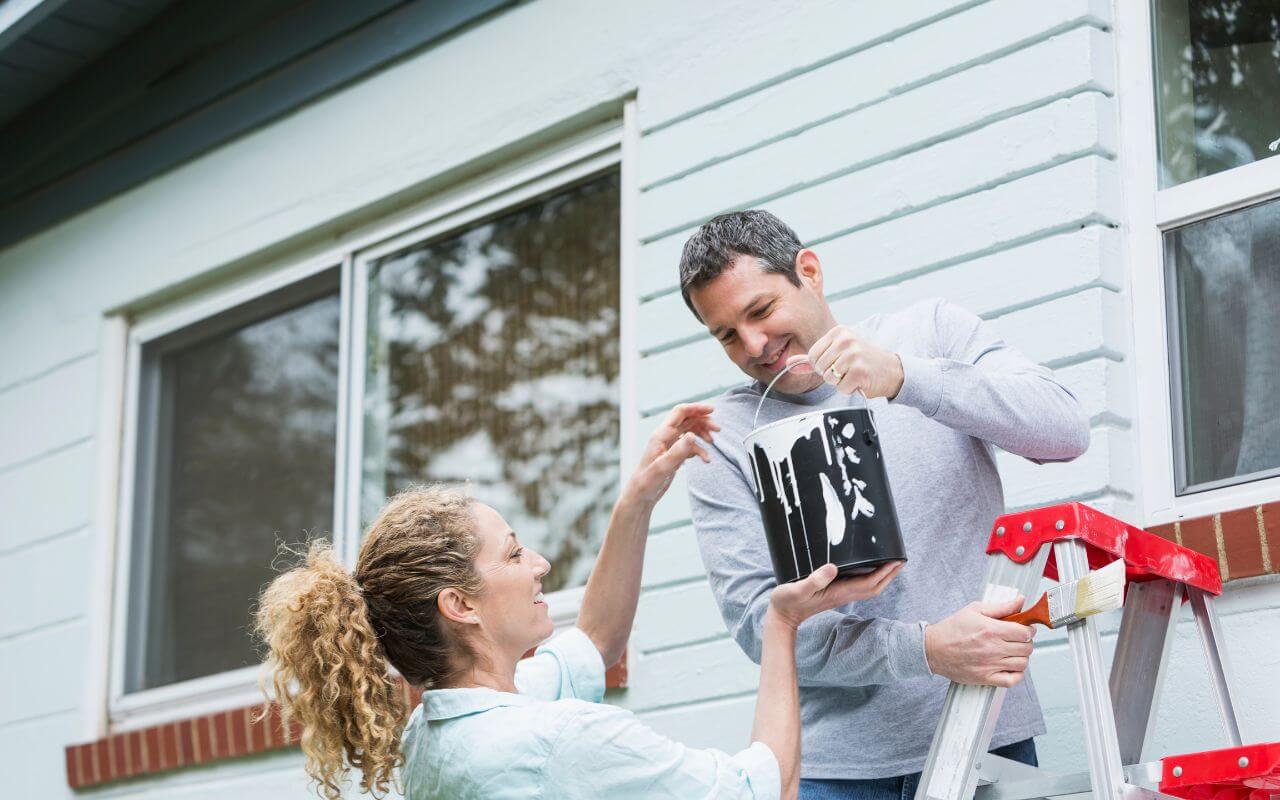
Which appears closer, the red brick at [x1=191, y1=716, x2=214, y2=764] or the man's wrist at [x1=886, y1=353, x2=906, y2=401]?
the man's wrist at [x1=886, y1=353, x2=906, y2=401]

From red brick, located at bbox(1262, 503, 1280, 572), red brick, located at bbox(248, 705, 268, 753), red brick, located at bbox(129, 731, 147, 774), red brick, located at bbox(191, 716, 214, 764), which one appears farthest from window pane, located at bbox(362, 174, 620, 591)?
red brick, located at bbox(1262, 503, 1280, 572)

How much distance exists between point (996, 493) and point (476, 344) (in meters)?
2.34

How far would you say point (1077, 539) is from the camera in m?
2.15

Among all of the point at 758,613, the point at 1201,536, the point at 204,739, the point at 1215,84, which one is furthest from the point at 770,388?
the point at 204,739

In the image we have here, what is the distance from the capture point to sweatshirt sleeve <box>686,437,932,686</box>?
7.30ft

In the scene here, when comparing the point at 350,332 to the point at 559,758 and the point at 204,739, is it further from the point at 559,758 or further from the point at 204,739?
the point at 559,758

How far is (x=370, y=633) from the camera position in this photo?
2348 mm

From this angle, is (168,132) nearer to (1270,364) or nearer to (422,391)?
(422,391)

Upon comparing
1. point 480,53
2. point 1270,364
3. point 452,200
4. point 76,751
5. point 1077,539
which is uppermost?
point 480,53

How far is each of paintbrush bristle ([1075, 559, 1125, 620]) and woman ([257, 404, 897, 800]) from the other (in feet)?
0.84

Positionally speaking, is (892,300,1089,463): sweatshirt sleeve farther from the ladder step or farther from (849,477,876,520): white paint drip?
the ladder step

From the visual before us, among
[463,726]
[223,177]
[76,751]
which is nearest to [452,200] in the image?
[223,177]

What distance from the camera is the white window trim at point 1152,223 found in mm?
2885

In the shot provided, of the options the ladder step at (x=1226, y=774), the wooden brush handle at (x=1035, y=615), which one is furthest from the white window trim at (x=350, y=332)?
the ladder step at (x=1226, y=774)
